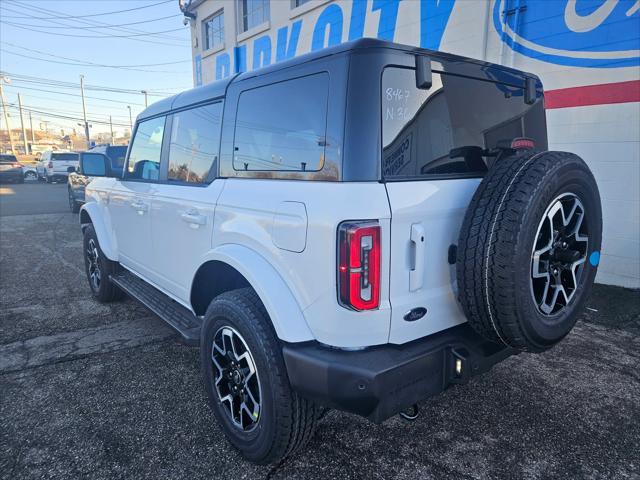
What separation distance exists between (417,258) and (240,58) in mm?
11904

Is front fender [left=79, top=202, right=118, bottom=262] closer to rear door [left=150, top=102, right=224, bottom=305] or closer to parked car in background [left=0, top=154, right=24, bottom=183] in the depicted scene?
rear door [left=150, top=102, right=224, bottom=305]

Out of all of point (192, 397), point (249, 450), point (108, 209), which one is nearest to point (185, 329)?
point (192, 397)

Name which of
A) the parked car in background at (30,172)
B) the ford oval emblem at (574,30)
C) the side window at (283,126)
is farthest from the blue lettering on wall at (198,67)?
the parked car in background at (30,172)

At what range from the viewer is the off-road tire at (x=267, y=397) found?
1.95 metres

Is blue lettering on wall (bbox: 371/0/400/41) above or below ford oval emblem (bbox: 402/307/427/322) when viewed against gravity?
above

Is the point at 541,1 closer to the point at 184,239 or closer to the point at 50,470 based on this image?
the point at 184,239

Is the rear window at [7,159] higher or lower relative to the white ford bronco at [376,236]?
higher

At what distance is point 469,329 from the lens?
2.14 meters

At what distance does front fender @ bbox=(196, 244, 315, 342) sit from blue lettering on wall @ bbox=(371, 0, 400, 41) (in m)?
6.48

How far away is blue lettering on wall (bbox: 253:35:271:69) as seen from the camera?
10750 mm

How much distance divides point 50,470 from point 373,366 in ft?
6.03

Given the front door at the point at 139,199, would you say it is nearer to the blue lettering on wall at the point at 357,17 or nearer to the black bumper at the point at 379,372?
the black bumper at the point at 379,372

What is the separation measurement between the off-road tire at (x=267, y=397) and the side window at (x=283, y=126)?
731mm

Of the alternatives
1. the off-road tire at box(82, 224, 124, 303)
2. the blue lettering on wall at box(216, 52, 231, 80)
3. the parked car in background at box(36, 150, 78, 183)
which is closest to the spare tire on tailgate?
the off-road tire at box(82, 224, 124, 303)
